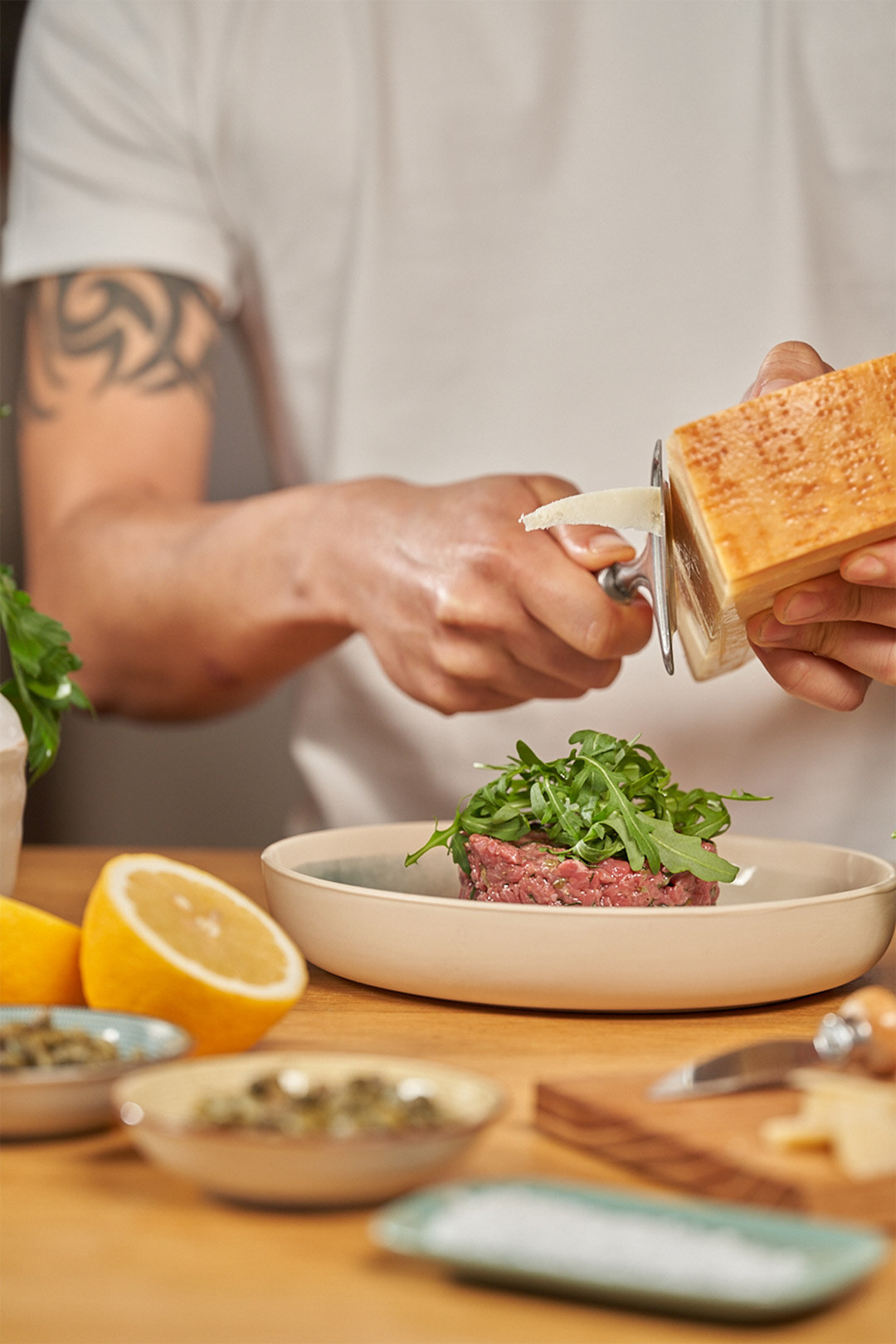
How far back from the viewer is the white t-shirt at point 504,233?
193 centimetres

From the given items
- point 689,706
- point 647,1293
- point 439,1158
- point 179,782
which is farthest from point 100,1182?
point 179,782

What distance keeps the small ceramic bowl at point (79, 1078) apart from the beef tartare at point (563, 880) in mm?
370

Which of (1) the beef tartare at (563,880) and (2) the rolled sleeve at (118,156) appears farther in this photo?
(2) the rolled sleeve at (118,156)

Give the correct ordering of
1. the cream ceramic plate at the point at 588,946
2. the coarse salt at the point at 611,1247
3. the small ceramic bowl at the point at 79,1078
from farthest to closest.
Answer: the cream ceramic plate at the point at 588,946, the small ceramic bowl at the point at 79,1078, the coarse salt at the point at 611,1247

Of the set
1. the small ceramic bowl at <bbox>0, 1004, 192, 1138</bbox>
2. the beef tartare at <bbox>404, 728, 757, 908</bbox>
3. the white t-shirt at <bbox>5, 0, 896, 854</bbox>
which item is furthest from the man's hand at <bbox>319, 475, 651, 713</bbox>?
the small ceramic bowl at <bbox>0, 1004, 192, 1138</bbox>

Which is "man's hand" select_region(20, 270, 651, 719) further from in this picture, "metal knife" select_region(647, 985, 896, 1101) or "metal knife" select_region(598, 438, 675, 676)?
"metal knife" select_region(647, 985, 896, 1101)

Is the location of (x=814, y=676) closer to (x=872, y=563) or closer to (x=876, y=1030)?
(x=872, y=563)

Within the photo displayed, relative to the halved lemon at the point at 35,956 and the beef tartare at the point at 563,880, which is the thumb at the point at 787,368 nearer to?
the beef tartare at the point at 563,880

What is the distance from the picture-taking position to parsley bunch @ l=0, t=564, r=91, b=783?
1213 millimetres

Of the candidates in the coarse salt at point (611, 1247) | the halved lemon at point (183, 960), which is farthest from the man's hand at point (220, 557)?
the coarse salt at point (611, 1247)

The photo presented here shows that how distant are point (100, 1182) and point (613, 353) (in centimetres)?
157

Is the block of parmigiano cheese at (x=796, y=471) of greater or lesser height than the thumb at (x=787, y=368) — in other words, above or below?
below

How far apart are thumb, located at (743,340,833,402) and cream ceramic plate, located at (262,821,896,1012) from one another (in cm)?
44

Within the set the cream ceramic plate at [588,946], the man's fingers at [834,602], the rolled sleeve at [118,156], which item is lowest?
the cream ceramic plate at [588,946]
